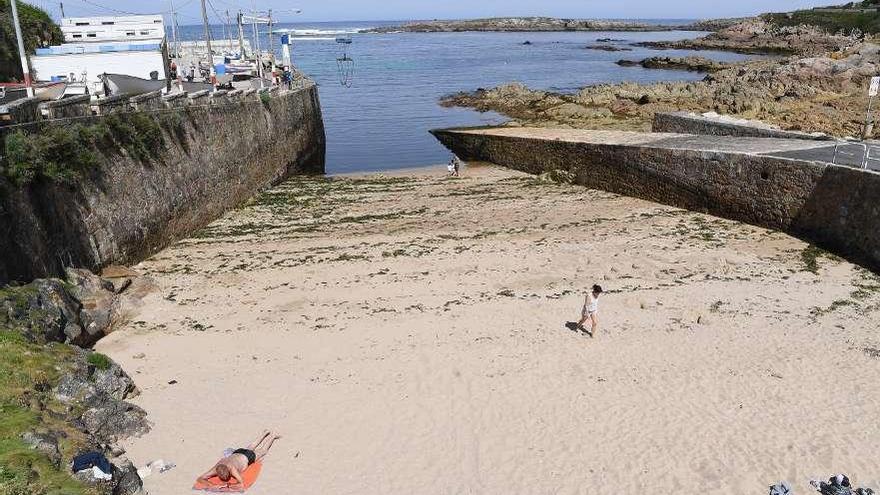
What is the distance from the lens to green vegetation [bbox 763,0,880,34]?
79863mm

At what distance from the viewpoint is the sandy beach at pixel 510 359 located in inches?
→ 327

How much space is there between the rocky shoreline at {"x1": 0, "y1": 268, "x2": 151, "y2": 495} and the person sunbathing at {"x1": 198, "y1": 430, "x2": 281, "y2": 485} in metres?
0.87

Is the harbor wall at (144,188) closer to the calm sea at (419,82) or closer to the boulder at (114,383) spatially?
the boulder at (114,383)

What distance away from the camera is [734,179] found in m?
17.7

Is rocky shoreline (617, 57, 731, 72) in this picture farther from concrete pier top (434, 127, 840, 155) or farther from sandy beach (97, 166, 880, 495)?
sandy beach (97, 166, 880, 495)

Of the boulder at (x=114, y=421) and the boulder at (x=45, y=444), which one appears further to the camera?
the boulder at (x=114, y=421)

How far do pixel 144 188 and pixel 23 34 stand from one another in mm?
17068

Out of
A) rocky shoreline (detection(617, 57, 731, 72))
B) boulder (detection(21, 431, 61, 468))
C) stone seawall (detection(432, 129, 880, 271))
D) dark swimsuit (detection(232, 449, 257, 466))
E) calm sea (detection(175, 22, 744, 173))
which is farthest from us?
rocky shoreline (detection(617, 57, 731, 72))

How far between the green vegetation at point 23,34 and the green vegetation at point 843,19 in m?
81.9

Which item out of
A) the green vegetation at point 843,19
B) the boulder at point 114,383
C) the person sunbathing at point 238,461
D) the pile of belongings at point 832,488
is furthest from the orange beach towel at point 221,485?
the green vegetation at point 843,19

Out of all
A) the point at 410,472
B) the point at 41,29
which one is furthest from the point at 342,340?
the point at 41,29

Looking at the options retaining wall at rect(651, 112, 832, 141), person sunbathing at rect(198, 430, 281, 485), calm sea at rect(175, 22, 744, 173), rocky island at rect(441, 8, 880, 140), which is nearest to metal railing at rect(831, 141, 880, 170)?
retaining wall at rect(651, 112, 832, 141)

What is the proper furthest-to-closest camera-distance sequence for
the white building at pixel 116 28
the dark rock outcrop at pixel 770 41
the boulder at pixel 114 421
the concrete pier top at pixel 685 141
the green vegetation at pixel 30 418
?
the dark rock outcrop at pixel 770 41, the white building at pixel 116 28, the concrete pier top at pixel 685 141, the boulder at pixel 114 421, the green vegetation at pixel 30 418

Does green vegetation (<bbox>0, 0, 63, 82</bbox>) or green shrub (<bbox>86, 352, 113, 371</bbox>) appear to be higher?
green vegetation (<bbox>0, 0, 63, 82</bbox>)
